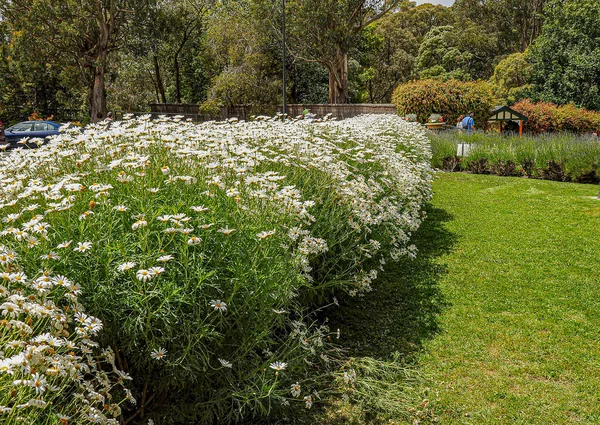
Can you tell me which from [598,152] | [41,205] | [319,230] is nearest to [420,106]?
[598,152]

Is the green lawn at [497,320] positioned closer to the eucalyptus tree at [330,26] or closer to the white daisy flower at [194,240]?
the white daisy flower at [194,240]

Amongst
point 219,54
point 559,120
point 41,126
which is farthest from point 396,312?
point 219,54

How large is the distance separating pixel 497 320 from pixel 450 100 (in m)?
17.2

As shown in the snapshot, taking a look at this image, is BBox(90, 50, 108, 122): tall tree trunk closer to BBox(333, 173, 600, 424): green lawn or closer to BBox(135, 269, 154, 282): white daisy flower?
BBox(333, 173, 600, 424): green lawn

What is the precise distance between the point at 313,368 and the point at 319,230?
1072mm

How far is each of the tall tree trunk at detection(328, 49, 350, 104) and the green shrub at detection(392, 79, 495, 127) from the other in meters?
7.83

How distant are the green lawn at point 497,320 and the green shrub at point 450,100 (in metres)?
13.0

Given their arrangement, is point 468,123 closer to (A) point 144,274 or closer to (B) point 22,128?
(B) point 22,128

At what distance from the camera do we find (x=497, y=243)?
7211 mm

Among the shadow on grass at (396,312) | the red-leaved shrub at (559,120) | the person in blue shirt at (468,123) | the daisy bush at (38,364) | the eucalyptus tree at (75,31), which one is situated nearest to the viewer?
the daisy bush at (38,364)

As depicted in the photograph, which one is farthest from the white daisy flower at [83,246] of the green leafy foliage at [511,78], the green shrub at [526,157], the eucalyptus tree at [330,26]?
the green leafy foliage at [511,78]

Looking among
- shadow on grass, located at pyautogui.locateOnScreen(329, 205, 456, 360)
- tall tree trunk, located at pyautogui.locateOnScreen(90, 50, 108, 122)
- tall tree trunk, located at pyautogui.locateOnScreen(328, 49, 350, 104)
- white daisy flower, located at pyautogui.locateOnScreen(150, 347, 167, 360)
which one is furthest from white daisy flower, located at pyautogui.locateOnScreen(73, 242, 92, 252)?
tall tree trunk, located at pyautogui.locateOnScreen(328, 49, 350, 104)

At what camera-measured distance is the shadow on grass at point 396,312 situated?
168 inches

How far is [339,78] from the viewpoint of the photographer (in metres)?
29.0
